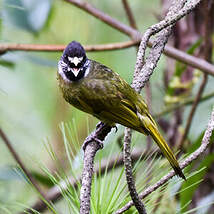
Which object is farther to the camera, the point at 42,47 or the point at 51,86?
the point at 51,86

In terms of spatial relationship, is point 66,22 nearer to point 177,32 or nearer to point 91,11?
point 177,32

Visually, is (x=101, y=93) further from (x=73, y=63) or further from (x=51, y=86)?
(x=51, y=86)

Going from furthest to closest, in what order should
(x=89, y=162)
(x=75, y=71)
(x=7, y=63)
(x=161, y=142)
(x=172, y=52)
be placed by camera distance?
(x=7, y=63) < (x=172, y=52) < (x=75, y=71) < (x=161, y=142) < (x=89, y=162)

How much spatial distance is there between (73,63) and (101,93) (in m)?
0.25

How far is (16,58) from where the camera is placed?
325cm

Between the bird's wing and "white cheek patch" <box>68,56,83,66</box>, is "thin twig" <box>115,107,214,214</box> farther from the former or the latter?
"white cheek patch" <box>68,56,83,66</box>

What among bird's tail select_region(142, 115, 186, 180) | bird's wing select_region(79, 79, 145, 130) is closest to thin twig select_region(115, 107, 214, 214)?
bird's tail select_region(142, 115, 186, 180)

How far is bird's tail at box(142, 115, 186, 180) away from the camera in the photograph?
1782 millimetres

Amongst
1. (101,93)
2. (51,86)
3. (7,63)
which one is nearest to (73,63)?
(101,93)

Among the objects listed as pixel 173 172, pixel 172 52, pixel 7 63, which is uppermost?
pixel 7 63

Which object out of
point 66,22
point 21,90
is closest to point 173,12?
point 66,22

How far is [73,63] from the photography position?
2.58 metres

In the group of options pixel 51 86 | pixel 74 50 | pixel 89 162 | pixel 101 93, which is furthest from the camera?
pixel 51 86

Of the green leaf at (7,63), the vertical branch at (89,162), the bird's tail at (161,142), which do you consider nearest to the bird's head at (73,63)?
the vertical branch at (89,162)
